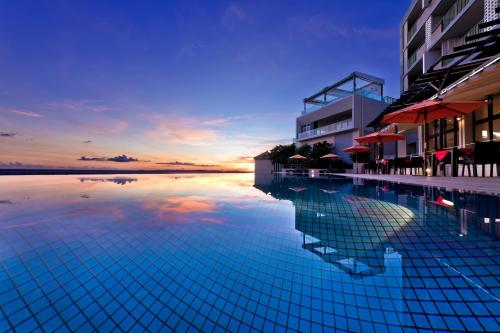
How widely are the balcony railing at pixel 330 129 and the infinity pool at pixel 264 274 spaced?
19989 millimetres

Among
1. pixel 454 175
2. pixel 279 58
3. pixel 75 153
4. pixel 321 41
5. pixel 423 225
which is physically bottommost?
pixel 423 225

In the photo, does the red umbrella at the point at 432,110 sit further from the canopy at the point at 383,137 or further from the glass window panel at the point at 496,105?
the glass window panel at the point at 496,105

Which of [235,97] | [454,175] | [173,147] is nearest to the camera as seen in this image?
[454,175]

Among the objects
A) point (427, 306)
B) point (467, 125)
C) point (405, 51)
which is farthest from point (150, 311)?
point (405, 51)

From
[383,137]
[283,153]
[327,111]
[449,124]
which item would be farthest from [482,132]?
[283,153]

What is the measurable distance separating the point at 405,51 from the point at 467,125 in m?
10.1

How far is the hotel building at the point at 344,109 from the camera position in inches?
813

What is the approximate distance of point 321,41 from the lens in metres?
15.0

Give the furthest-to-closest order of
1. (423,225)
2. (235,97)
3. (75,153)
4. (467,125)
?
(75,153)
(235,97)
(467,125)
(423,225)

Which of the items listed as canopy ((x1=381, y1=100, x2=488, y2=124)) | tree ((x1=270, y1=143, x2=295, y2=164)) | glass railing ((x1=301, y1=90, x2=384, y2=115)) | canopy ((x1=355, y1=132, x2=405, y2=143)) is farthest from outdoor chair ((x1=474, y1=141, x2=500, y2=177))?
tree ((x1=270, y1=143, x2=295, y2=164))

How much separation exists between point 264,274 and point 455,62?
1104 centimetres

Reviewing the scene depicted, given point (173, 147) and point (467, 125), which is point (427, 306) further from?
point (173, 147)

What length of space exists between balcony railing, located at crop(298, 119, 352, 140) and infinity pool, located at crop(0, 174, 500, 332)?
20.0 metres

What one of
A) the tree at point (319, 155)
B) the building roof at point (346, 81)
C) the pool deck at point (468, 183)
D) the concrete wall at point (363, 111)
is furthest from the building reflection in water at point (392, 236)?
the building roof at point (346, 81)
